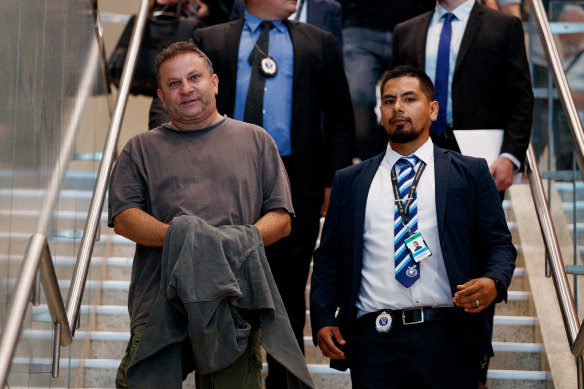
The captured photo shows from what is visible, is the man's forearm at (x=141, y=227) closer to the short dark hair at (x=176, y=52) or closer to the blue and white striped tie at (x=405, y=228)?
the short dark hair at (x=176, y=52)

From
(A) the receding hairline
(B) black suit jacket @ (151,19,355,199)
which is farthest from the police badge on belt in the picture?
(B) black suit jacket @ (151,19,355,199)

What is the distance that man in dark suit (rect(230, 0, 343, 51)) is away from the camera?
591cm

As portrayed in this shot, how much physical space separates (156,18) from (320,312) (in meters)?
2.80

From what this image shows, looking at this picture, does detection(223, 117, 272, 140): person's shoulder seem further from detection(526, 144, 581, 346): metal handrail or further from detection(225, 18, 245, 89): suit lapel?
detection(526, 144, 581, 346): metal handrail

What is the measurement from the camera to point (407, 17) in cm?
623

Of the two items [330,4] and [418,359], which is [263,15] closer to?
[330,4]

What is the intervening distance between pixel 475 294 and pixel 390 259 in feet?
1.19

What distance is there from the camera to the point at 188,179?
3863 millimetres

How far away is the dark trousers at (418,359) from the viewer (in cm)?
376

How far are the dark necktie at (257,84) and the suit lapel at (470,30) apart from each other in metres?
0.94

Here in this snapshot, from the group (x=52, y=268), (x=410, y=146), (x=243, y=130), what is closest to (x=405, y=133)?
(x=410, y=146)

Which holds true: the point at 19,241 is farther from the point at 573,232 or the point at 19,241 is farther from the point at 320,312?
the point at 573,232

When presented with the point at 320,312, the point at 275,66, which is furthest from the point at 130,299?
the point at 275,66

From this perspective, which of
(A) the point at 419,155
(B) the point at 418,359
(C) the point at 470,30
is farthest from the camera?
(C) the point at 470,30
